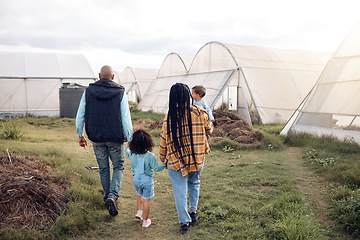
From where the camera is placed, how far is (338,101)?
30.8 feet

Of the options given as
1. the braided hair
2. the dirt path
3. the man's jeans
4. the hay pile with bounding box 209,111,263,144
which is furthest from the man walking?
the hay pile with bounding box 209,111,263,144

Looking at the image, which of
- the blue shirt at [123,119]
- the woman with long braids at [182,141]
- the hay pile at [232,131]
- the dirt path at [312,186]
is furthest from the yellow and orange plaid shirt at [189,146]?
the hay pile at [232,131]

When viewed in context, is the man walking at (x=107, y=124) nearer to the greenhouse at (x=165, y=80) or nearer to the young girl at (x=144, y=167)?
the young girl at (x=144, y=167)

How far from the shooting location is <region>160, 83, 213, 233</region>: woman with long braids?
3986 millimetres

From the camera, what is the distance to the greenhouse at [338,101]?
29.4 feet

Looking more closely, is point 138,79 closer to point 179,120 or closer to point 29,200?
point 29,200

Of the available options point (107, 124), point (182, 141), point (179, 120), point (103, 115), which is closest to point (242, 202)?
point (182, 141)

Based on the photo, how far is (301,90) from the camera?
16.0 metres

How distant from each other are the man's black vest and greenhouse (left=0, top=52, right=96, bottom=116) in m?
14.5

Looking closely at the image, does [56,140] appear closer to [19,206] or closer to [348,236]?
[19,206]

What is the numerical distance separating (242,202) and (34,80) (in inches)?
673

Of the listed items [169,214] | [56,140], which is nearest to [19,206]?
[169,214]

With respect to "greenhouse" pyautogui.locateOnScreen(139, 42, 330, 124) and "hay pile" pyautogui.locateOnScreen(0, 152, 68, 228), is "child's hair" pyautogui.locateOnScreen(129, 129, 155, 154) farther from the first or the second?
"greenhouse" pyautogui.locateOnScreen(139, 42, 330, 124)

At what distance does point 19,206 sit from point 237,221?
2746 millimetres
